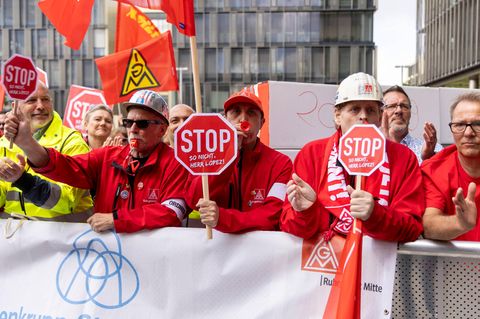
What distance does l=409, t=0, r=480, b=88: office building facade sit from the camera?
32250mm

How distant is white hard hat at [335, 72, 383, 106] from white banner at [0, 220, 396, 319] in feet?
2.34

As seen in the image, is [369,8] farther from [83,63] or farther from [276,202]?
[276,202]

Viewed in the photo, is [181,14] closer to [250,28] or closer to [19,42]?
[250,28]

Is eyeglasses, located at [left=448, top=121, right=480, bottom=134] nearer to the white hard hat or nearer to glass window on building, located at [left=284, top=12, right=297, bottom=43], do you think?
the white hard hat

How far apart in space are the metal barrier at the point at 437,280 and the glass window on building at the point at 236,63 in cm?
5006

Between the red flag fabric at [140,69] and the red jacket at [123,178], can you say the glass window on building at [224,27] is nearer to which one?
the red flag fabric at [140,69]

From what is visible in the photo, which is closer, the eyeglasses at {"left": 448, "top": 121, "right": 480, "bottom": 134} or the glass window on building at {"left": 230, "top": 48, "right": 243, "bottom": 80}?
the eyeglasses at {"left": 448, "top": 121, "right": 480, "bottom": 134}

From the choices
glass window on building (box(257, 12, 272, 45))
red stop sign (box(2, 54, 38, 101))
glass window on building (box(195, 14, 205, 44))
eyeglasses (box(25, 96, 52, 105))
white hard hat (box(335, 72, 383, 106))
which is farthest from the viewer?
glass window on building (box(195, 14, 205, 44))

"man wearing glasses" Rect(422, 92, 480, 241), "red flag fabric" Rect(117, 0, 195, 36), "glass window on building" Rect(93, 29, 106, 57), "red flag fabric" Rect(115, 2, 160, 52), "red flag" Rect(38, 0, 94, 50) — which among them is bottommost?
"man wearing glasses" Rect(422, 92, 480, 241)

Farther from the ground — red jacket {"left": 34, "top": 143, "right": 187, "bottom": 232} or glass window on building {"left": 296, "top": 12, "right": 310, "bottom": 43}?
glass window on building {"left": 296, "top": 12, "right": 310, "bottom": 43}

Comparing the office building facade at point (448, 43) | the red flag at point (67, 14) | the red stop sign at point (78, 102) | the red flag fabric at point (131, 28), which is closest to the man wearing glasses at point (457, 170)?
the red flag at point (67, 14)

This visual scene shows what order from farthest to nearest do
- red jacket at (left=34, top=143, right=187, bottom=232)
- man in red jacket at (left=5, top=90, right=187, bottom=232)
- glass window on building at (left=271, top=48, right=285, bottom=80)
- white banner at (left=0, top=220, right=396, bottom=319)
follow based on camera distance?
1. glass window on building at (left=271, top=48, right=285, bottom=80)
2. red jacket at (left=34, top=143, right=187, bottom=232)
3. man in red jacket at (left=5, top=90, right=187, bottom=232)
4. white banner at (left=0, top=220, right=396, bottom=319)

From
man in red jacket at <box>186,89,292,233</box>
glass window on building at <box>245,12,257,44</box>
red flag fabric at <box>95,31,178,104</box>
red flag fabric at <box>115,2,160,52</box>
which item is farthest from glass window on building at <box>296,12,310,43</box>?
man in red jacket at <box>186,89,292,233</box>

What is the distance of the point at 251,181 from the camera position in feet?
11.3
